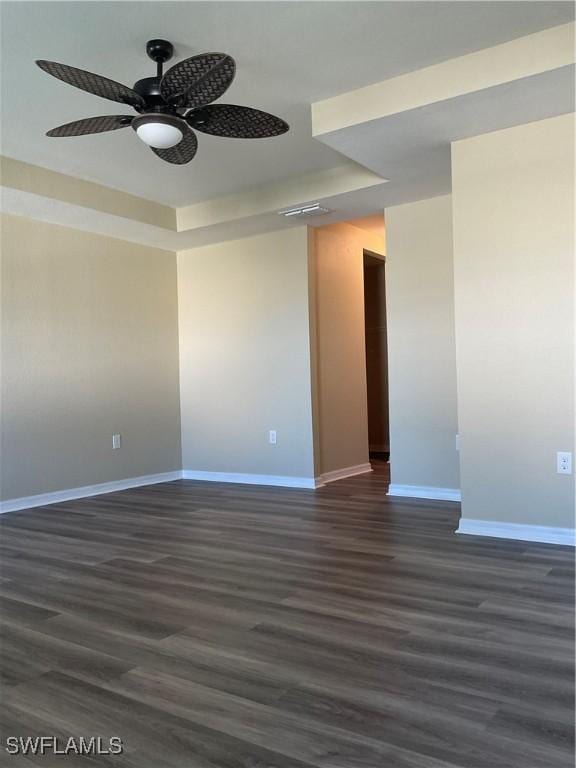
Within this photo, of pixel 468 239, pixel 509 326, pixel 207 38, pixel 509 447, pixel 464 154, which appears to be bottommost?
pixel 509 447

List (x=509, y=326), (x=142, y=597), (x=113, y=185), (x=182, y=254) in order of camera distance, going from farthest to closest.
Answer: (x=182, y=254) < (x=113, y=185) < (x=509, y=326) < (x=142, y=597)

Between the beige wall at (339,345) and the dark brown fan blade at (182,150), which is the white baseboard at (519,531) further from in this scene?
the dark brown fan blade at (182,150)

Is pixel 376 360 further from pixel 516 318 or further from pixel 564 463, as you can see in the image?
pixel 564 463

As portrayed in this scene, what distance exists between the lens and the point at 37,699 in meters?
1.68

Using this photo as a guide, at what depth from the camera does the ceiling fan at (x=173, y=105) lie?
227 centimetres

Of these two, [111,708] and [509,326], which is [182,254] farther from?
[111,708]

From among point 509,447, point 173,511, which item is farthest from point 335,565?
point 173,511

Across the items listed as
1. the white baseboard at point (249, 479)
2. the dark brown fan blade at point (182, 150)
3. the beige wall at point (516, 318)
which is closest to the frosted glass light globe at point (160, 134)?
the dark brown fan blade at point (182, 150)

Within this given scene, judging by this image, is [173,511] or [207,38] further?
[173,511]

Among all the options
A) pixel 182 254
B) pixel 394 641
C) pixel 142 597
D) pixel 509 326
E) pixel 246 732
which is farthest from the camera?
pixel 182 254

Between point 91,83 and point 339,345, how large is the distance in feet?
11.8

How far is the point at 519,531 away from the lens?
324 centimetres

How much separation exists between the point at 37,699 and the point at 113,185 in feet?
12.6

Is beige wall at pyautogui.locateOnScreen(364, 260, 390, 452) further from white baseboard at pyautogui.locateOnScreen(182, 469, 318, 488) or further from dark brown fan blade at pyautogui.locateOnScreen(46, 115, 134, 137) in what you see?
dark brown fan blade at pyautogui.locateOnScreen(46, 115, 134, 137)
